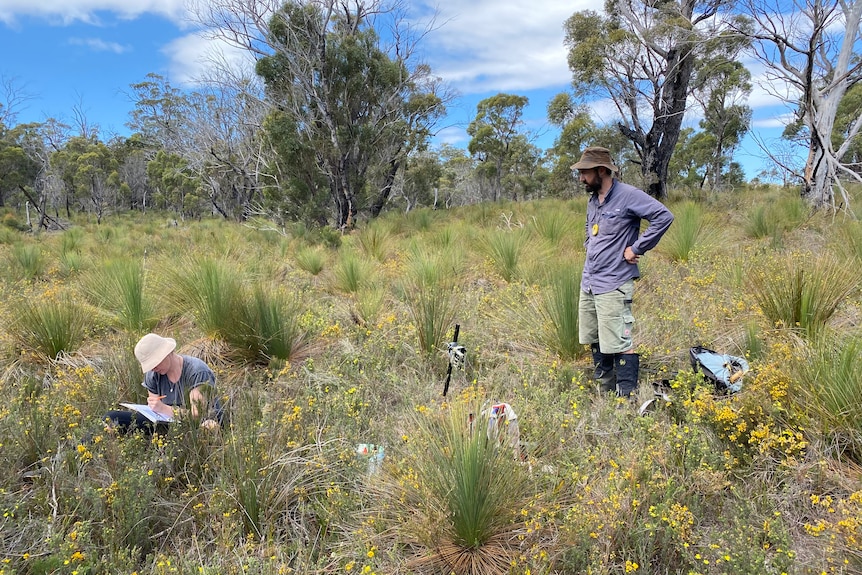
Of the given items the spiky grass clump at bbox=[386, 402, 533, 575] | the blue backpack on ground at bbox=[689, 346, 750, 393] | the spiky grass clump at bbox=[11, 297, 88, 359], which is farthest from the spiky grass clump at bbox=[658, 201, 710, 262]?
the spiky grass clump at bbox=[11, 297, 88, 359]

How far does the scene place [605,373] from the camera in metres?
3.41

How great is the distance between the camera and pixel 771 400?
8.25 feet

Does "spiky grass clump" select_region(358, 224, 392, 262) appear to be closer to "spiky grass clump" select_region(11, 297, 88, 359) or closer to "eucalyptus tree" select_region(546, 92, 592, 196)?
"spiky grass clump" select_region(11, 297, 88, 359)

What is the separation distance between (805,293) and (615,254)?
1565 millimetres

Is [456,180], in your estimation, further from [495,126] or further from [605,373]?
[605,373]

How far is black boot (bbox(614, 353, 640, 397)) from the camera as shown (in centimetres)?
319

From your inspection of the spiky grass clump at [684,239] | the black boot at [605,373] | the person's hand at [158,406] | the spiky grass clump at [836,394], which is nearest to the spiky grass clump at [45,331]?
the person's hand at [158,406]

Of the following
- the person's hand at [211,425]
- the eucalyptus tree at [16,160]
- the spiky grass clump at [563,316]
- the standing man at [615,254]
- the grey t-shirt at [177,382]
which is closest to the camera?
the person's hand at [211,425]

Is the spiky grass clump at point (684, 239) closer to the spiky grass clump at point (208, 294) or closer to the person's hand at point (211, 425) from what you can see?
the spiky grass clump at point (208, 294)

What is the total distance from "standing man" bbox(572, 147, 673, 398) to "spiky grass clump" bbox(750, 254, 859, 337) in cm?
127

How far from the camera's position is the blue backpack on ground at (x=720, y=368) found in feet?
9.56

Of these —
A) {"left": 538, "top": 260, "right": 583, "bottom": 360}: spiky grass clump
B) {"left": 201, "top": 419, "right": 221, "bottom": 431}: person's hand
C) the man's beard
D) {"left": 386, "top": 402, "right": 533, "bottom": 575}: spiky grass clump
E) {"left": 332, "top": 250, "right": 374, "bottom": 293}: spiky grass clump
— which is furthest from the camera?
{"left": 332, "top": 250, "right": 374, "bottom": 293}: spiky grass clump

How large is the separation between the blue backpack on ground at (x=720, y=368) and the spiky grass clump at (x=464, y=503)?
5.46ft

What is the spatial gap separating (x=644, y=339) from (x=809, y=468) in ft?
5.94
